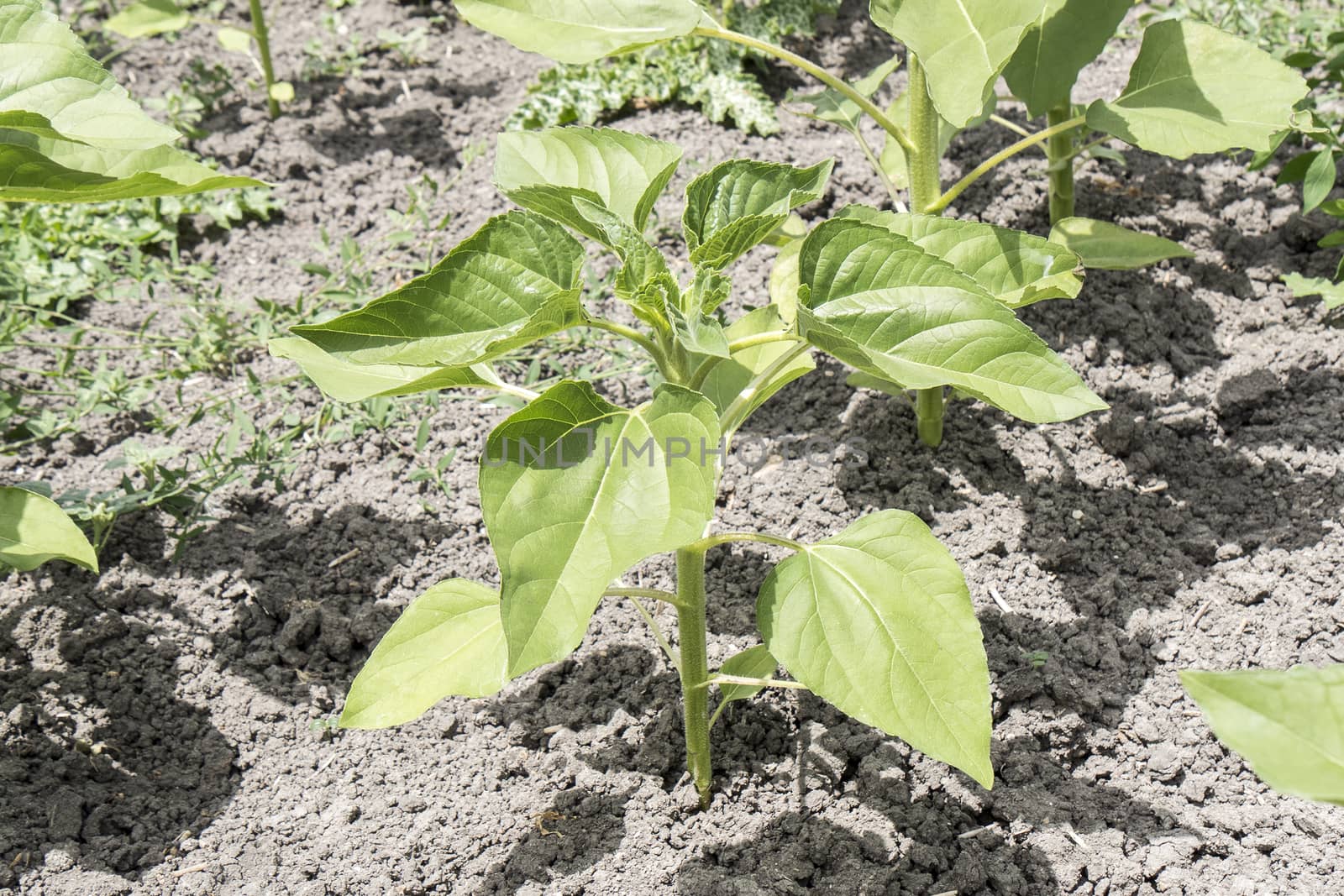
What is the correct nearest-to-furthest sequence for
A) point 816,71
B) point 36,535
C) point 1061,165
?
point 36,535
point 816,71
point 1061,165

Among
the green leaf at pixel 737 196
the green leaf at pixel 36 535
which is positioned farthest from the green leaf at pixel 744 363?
the green leaf at pixel 36 535

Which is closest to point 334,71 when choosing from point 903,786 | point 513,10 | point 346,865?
point 513,10

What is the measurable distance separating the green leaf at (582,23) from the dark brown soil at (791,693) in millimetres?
1158

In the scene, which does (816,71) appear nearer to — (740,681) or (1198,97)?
(1198,97)

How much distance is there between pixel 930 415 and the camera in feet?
9.29

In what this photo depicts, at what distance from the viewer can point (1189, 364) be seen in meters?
3.12

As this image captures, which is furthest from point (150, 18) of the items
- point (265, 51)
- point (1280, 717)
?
point (1280, 717)

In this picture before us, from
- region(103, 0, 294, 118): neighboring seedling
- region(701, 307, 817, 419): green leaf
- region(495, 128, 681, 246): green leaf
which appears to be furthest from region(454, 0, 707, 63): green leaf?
region(103, 0, 294, 118): neighboring seedling

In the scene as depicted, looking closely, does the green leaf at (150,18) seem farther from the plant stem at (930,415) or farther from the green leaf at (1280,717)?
the green leaf at (1280,717)

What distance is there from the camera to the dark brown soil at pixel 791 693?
218 centimetres

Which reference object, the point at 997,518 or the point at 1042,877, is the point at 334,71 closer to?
the point at 997,518

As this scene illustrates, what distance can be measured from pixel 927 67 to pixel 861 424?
3.49ft

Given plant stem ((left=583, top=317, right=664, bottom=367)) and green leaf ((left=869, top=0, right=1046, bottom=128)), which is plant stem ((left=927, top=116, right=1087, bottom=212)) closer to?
green leaf ((left=869, top=0, right=1046, bottom=128))

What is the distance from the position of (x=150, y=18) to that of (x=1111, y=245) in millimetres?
3410
